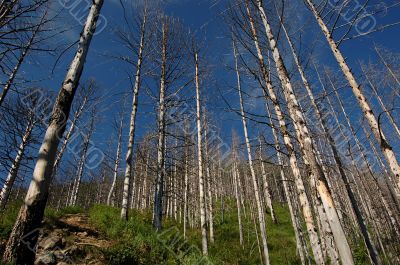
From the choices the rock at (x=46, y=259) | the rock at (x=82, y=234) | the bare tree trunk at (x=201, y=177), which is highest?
the bare tree trunk at (x=201, y=177)

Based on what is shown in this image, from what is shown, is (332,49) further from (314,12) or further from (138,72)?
(138,72)

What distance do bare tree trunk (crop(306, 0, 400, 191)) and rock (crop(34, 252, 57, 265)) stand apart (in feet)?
22.5

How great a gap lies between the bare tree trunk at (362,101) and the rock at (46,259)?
6.86 metres

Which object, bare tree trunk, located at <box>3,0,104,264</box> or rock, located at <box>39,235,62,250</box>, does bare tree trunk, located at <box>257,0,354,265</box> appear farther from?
rock, located at <box>39,235,62,250</box>

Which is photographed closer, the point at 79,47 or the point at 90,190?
the point at 79,47

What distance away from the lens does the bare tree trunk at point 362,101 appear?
20.5ft

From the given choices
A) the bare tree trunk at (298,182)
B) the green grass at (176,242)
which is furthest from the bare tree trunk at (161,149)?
the bare tree trunk at (298,182)

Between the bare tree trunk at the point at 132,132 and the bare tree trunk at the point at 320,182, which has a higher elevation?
the bare tree trunk at the point at 132,132

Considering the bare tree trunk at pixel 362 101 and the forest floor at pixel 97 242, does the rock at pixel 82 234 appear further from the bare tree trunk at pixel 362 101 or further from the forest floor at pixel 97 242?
the bare tree trunk at pixel 362 101

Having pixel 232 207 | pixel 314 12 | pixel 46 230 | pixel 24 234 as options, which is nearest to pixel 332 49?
pixel 314 12

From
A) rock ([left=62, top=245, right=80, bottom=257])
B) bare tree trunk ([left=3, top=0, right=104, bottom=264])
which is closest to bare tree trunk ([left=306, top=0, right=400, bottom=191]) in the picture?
bare tree trunk ([left=3, top=0, right=104, bottom=264])

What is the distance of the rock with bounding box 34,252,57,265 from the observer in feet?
17.0

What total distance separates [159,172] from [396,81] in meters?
17.5

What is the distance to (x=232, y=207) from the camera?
1126 inches
